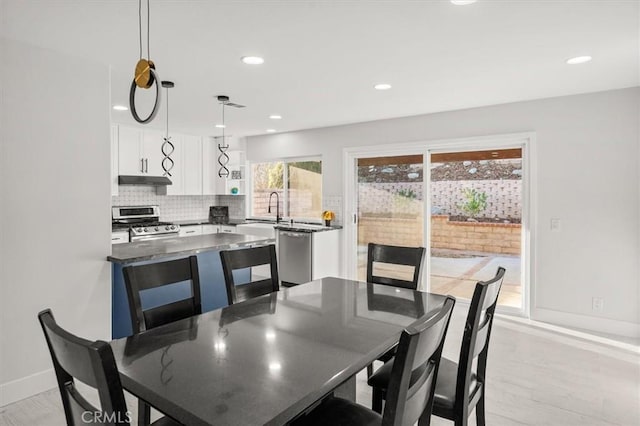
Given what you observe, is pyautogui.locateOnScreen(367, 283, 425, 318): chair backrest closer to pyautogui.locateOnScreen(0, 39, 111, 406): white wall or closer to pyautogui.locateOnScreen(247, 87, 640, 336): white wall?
pyautogui.locateOnScreen(0, 39, 111, 406): white wall

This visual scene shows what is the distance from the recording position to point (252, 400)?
3.41 feet

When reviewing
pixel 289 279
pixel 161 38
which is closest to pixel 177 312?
pixel 161 38

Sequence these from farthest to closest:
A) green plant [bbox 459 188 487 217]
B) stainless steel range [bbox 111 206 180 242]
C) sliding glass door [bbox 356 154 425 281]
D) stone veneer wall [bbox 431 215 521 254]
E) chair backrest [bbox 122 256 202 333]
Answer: stainless steel range [bbox 111 206 180 242] → sliding glass door [bbox 356 154 425 281] → green plant [bbox 459 188 487 217] → stone veneer wall [bbox 431 215 521 254] → chair backrest [bbox 122 256 202 333]

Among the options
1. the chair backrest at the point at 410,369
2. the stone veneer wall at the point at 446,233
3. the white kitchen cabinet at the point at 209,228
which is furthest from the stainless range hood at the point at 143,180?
the chair backrest at the point at 410,369

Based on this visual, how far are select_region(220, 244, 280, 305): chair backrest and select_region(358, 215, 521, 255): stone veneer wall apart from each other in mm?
3037

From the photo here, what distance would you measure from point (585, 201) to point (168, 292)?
406 cm

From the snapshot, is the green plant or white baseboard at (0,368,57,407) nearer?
white baseboard at (0,368,57,407)

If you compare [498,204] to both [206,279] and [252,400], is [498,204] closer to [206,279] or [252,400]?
[206,279]

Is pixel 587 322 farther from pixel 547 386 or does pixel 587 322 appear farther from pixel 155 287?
pixel 155 287

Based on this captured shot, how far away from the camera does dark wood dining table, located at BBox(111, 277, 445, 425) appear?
1.03 metres

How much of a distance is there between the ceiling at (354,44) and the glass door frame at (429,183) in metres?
0.55

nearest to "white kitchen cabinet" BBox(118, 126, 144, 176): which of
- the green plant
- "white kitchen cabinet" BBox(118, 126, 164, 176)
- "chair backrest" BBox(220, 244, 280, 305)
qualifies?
"white kitchen cabinet" BBox(118, 126, 164, 176)

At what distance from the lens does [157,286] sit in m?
1.87

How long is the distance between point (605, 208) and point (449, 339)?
202 cm
